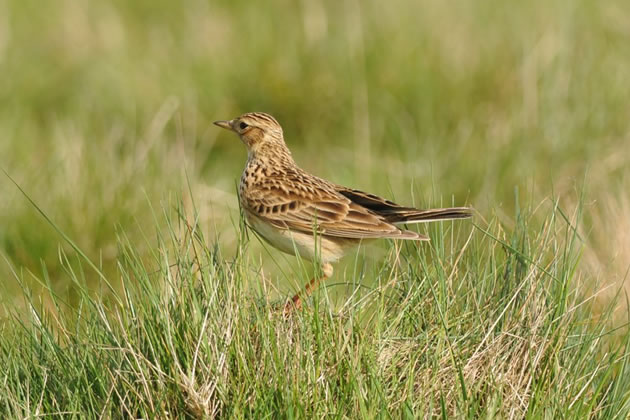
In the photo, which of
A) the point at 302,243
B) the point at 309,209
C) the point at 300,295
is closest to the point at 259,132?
the point at 309,209

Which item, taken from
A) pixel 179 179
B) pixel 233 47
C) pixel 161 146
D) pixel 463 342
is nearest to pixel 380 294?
pixel 463 342

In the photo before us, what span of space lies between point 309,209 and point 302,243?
0.24 metres

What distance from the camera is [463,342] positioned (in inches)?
159

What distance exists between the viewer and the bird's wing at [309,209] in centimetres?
519

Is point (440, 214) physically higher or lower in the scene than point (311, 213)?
higher

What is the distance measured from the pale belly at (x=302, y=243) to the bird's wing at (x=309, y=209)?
0.04 m

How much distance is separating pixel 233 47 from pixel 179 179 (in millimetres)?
3588

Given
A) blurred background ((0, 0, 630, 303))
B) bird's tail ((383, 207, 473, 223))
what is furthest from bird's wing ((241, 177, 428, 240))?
blurred background ((0, 0, 630, 303))

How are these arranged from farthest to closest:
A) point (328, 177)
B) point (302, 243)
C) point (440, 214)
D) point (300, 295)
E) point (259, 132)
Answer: point (328, 177), point (259, 132), point (302, 243), point (440, 214), point (300, 295)

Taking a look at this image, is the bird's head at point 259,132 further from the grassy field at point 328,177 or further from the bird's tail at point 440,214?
the bird's tail at point 440,214

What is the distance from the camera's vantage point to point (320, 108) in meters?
9.30

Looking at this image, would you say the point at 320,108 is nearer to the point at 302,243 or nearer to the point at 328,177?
the point at 328,177

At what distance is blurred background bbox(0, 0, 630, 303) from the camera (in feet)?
22.3

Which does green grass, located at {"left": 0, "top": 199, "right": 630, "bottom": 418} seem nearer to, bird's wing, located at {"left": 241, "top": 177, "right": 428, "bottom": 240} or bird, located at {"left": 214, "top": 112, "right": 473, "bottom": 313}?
bird, located at {"left": 214, "top": 112, "right": 473, "bottom": 313}
